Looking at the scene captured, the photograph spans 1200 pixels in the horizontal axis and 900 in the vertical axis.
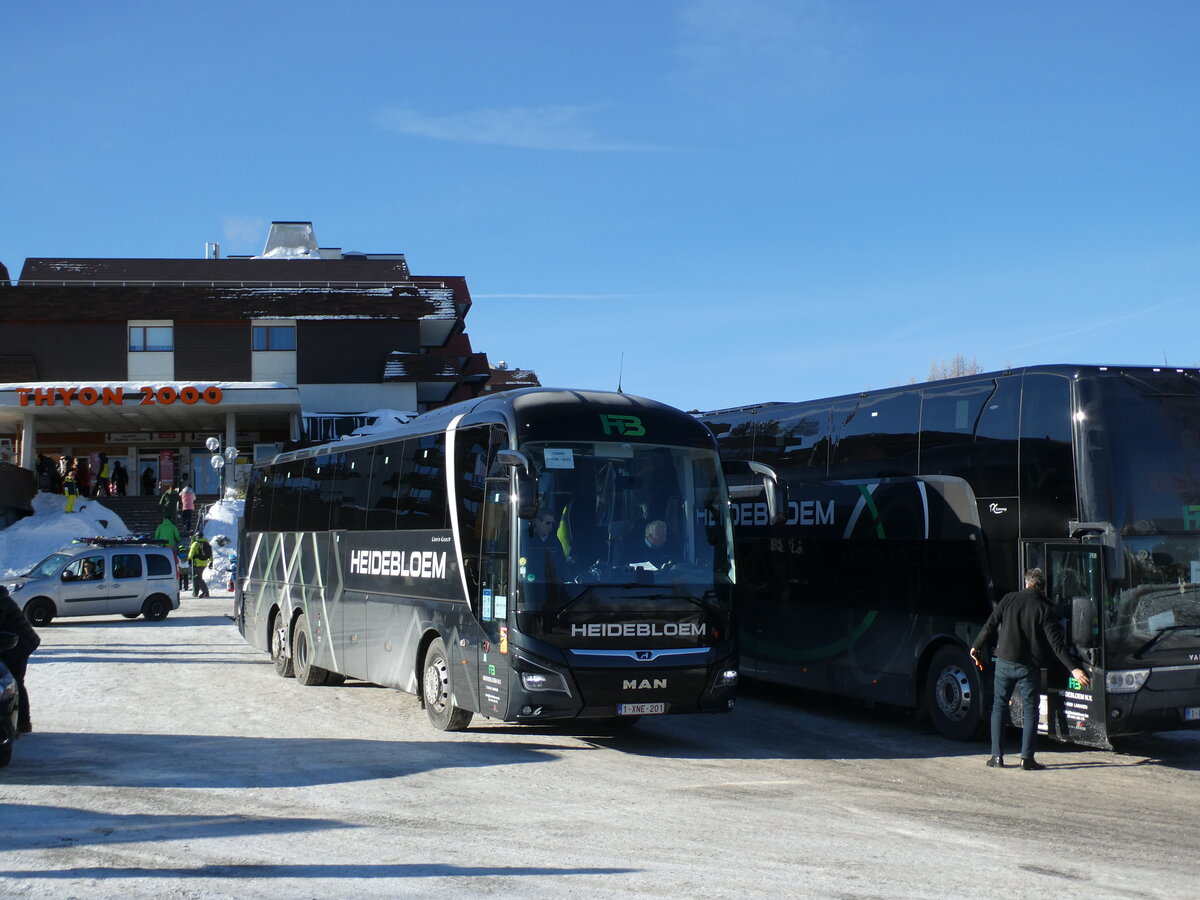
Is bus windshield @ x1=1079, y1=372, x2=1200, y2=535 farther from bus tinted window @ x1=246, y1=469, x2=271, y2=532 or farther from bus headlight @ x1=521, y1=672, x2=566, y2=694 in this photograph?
bus tinted window @ x1=246, y1=469, x2=271, y2=532

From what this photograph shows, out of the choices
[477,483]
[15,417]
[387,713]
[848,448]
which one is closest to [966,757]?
[848,448]

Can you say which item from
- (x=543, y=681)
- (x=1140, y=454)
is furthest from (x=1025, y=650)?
(x=543, y=681)

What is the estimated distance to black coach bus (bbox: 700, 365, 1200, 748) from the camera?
1108 centimetres

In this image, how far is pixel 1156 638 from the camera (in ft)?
36.5

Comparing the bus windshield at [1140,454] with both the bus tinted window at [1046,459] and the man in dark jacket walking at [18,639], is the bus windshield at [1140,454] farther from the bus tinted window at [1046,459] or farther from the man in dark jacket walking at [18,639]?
the man in dark jacket walking at [18,639]

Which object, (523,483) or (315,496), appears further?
(315,496)

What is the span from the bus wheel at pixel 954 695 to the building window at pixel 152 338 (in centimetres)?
4691

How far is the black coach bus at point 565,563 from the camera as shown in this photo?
11234 mm

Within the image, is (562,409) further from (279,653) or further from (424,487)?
(279,653)

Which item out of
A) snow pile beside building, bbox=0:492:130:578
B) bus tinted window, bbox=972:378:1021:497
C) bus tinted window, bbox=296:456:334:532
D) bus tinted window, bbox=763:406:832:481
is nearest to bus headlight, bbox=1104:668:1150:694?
bus tinted window, bbox=972:378:1021:497

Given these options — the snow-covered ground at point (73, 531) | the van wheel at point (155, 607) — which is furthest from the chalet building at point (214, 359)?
the van wheel at point (155, 607)

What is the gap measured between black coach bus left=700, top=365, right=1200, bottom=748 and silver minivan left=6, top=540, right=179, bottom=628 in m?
17.4

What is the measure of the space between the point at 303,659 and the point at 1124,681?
1082cm

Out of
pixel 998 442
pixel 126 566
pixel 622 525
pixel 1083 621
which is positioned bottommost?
pixel 1083 621
